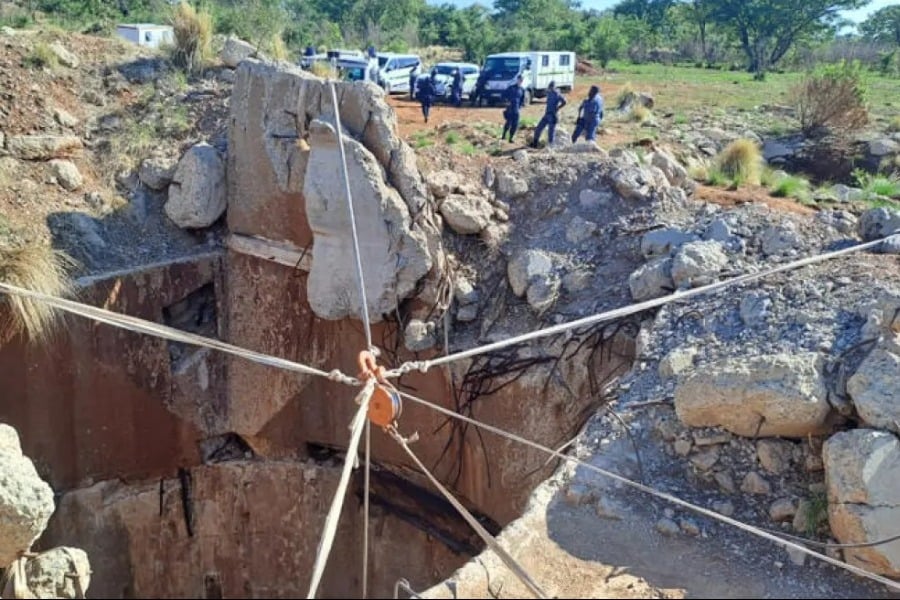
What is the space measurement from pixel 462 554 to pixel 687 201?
13.6ft

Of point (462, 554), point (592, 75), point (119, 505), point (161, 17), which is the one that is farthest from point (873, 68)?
point (119, 505)

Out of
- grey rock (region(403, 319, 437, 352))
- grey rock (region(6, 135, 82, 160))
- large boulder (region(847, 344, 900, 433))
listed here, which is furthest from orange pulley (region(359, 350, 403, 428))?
grey rock (region(6, 135, 82, 160))

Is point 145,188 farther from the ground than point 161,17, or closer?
closer

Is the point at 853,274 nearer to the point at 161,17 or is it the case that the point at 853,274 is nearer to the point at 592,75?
the point at 161,17

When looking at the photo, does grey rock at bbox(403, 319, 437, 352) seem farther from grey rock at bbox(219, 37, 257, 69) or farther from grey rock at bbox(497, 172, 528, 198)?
grey rock at bbox(219, 37, 257, 69)

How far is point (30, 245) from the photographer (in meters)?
8.12

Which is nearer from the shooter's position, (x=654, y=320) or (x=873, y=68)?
(x=654, y=320)

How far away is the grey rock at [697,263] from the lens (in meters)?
6.88

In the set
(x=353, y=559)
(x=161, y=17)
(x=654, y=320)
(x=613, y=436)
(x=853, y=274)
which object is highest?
(x=161, y=17)

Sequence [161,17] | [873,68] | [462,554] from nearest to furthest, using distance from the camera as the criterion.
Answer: [462,554], [161,17], [873,68]

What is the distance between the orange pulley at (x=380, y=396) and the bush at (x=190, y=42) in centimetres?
747

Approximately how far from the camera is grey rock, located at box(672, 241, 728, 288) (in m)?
6.88

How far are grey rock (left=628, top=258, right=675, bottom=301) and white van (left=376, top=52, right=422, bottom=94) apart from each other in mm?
12537

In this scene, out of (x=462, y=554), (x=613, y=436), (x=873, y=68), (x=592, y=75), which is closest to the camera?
(x=613, y=436)
